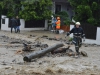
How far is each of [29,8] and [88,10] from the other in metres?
9.96

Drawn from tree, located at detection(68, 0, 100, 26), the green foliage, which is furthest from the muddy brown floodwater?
the green foliage

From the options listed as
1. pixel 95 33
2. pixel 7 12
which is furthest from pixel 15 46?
pixel 7 12

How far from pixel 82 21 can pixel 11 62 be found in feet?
36.5

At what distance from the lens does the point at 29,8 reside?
29.5 m

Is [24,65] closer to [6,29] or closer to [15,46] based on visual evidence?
[15,46]

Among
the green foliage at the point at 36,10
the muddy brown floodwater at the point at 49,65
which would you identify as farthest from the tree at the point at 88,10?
the green foliage at the point at 36,10

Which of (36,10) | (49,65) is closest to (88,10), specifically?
(36,10)

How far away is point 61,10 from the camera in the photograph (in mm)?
33938

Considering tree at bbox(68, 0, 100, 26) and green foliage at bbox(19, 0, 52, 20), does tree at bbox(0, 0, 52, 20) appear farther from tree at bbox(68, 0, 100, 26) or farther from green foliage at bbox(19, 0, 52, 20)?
tree at bbox(68, 0, 100, 26)

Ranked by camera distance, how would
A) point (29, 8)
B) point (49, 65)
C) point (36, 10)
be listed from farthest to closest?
point (36, 10) < point (29, 8) < point (49, 65)

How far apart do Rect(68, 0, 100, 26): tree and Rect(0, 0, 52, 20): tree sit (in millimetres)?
7945

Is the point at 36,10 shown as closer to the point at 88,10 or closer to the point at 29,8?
the point at 29,8

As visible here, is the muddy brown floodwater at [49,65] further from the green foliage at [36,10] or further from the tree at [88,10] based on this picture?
the green foliage at [36,10]

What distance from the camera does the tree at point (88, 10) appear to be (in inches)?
827
